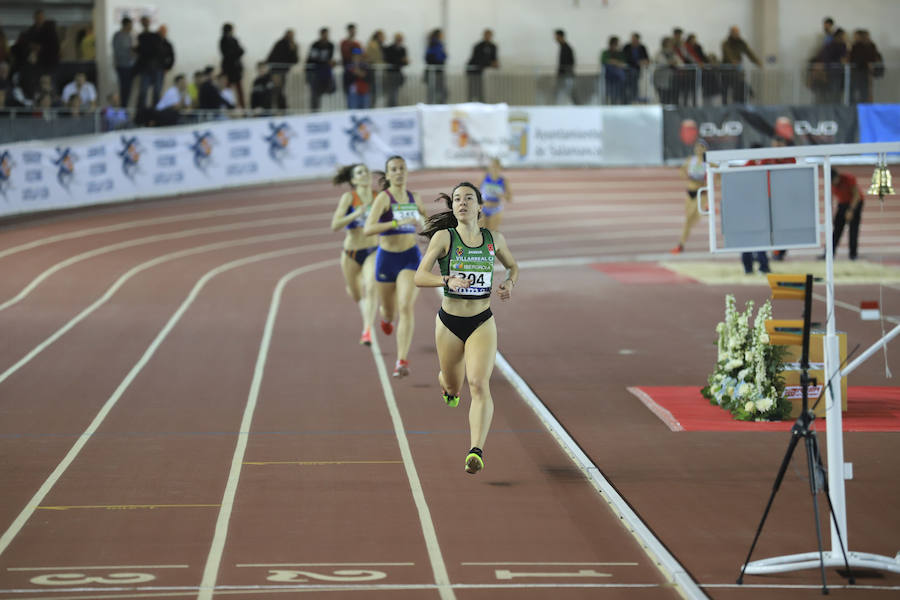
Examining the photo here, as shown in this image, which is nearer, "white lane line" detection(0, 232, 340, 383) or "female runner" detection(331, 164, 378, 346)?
"female runner" detection(331, 164, 378, 346)

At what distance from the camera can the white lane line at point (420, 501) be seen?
6.82 m

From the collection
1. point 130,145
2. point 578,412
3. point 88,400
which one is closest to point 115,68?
point 130,145

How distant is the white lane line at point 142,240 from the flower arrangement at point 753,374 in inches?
454

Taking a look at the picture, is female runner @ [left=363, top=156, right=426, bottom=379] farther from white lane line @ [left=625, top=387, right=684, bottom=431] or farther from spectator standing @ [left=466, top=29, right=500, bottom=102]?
spectator standing @ [left=466, top=29, right=500, bottom=102]

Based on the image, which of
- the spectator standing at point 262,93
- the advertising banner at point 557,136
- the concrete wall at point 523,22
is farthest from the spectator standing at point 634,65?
the spectator standing at point 262,93

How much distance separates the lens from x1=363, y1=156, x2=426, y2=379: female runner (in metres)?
12.6

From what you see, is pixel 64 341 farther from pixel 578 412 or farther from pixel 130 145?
pixel 130 145

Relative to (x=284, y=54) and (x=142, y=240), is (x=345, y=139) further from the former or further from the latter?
(x=142, y=240)

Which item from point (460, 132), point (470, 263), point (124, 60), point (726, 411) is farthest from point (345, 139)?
point (470, 263)

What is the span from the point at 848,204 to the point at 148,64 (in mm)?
15909

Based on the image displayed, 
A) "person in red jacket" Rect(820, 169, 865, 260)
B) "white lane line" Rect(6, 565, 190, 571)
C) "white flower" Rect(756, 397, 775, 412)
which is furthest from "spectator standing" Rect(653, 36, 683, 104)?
"white lane line" Rect(6, 565, 190, 571)

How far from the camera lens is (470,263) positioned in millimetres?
8867

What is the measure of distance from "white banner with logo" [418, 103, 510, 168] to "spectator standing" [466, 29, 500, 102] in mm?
2216

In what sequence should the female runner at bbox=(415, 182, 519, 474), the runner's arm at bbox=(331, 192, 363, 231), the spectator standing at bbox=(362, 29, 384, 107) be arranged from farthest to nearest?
the spectator standing at bbox=(362, 29, 384, 107) → the runner's arm at bbox=(331, 192, 363, 231) → the female runner at bbox=(415, 182, 519, 474)
